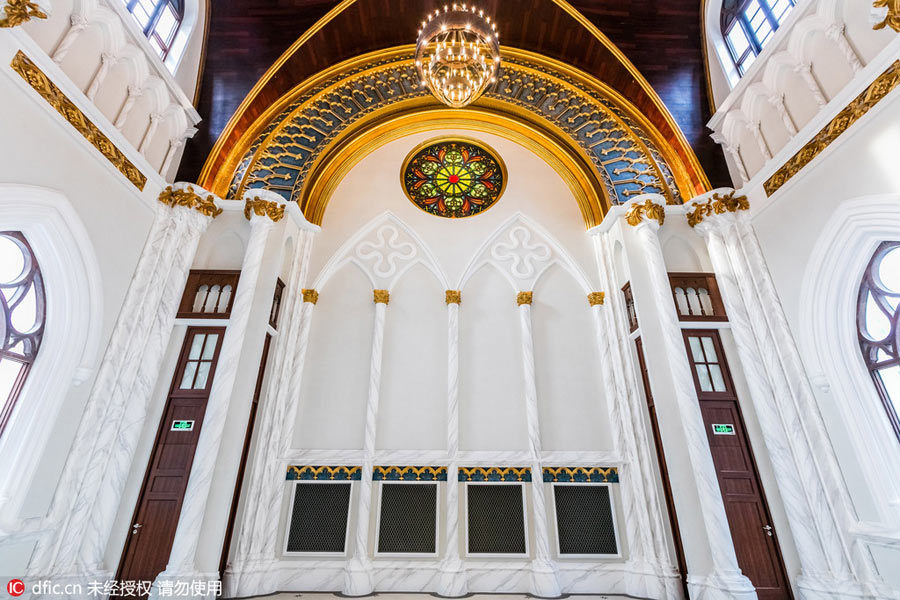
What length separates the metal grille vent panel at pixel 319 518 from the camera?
671cm

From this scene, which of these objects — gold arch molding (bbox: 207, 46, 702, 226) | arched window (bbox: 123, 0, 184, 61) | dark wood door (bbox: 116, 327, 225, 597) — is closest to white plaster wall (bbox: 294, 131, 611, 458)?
gold arch molding (bbox: 207, 46, 702, 226)

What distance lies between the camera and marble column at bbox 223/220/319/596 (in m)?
6.02

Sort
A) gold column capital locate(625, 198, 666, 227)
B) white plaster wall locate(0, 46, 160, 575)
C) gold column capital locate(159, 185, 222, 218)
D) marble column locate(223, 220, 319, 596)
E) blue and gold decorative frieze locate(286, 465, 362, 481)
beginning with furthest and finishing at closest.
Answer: gold column capital locate(625, 198, 666, 227)
blue and gold decorative frieze locate(286, 465, 362, 481)
gold column capital locate(159, 185, 222, 218)
marble column locate(223, 220, 319, 596)
white plaster wall locate(0, 46, 160, 575)

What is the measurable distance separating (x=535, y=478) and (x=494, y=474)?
660 millimetres

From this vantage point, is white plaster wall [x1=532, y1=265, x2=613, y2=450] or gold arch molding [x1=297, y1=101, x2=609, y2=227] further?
gold arch molding [x1=297, y1=101, x2=609, y2=227]

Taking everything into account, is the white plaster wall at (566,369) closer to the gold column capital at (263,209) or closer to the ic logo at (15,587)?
the gold column capital at (263,209)

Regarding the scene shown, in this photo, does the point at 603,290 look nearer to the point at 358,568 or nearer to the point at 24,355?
the point at 358,568

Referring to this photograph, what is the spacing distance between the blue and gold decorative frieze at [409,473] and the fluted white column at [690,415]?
3.71 m

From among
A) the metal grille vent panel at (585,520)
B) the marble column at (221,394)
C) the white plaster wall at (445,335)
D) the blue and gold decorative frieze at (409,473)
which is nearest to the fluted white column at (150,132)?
the marble column at (221,394)

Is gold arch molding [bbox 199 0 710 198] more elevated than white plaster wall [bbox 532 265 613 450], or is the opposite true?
gold arch molding [bbox 199 0 710 198]

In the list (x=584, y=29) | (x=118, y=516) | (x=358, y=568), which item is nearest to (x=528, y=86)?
(x=584, y=29)

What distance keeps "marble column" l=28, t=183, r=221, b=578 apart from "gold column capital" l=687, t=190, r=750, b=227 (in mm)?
8060

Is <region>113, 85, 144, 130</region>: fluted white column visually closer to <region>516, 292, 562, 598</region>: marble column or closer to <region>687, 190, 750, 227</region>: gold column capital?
<region>516, 292, 562, 598</region>: marble column

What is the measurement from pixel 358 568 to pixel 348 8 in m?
9.43
